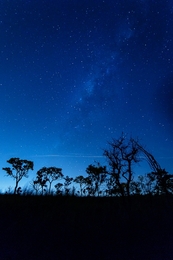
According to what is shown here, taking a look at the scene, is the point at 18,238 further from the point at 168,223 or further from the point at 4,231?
the point at 168,223

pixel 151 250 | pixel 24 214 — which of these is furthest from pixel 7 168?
pixel 151 250

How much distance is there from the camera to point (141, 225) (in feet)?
19.9

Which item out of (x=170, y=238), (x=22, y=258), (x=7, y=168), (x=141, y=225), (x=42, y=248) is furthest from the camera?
(x=7, y=168)

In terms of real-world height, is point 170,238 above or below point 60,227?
below

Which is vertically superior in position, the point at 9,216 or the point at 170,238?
the point at 9,216

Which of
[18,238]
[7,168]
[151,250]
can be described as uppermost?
[7,168]

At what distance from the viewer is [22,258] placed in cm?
409

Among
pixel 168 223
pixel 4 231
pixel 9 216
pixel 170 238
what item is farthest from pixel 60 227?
pixel 168 223

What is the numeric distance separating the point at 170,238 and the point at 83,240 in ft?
9.01

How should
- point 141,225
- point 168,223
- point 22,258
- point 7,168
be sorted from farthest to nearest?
point 7,168 < point 168,223 < point 141,225 < point 22,258

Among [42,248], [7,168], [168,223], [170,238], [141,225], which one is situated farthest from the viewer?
[7,168]

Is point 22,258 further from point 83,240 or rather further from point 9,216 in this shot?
point 9,216

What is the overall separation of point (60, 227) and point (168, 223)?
4.10 m

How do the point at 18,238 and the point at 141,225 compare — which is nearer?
the point at 18,238
